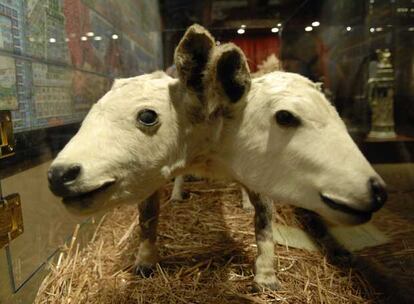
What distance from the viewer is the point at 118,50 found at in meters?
2.61

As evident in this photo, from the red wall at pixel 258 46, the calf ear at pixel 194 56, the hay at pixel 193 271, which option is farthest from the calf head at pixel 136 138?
the red wall at pixel 258 46

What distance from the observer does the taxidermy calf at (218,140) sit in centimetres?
102

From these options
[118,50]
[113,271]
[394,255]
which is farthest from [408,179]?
[118,50]

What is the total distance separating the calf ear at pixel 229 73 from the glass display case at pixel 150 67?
0.35 meters

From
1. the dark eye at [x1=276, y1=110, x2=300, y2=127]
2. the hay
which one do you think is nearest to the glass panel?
the hay

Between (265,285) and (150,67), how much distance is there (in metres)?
1.91

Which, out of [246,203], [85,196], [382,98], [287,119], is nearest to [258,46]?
[382,98]

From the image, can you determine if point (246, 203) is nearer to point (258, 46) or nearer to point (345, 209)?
point (258, 46)

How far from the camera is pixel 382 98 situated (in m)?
1.82

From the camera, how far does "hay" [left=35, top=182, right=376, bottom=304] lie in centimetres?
158

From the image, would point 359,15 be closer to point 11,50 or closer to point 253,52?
point 253,52

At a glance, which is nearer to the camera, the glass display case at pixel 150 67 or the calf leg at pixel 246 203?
Result: the glass display case at pixel 150 67

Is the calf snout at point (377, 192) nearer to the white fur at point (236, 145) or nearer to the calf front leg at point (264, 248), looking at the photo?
the white fur at point (236, 145)

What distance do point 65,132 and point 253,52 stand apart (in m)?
1.37
